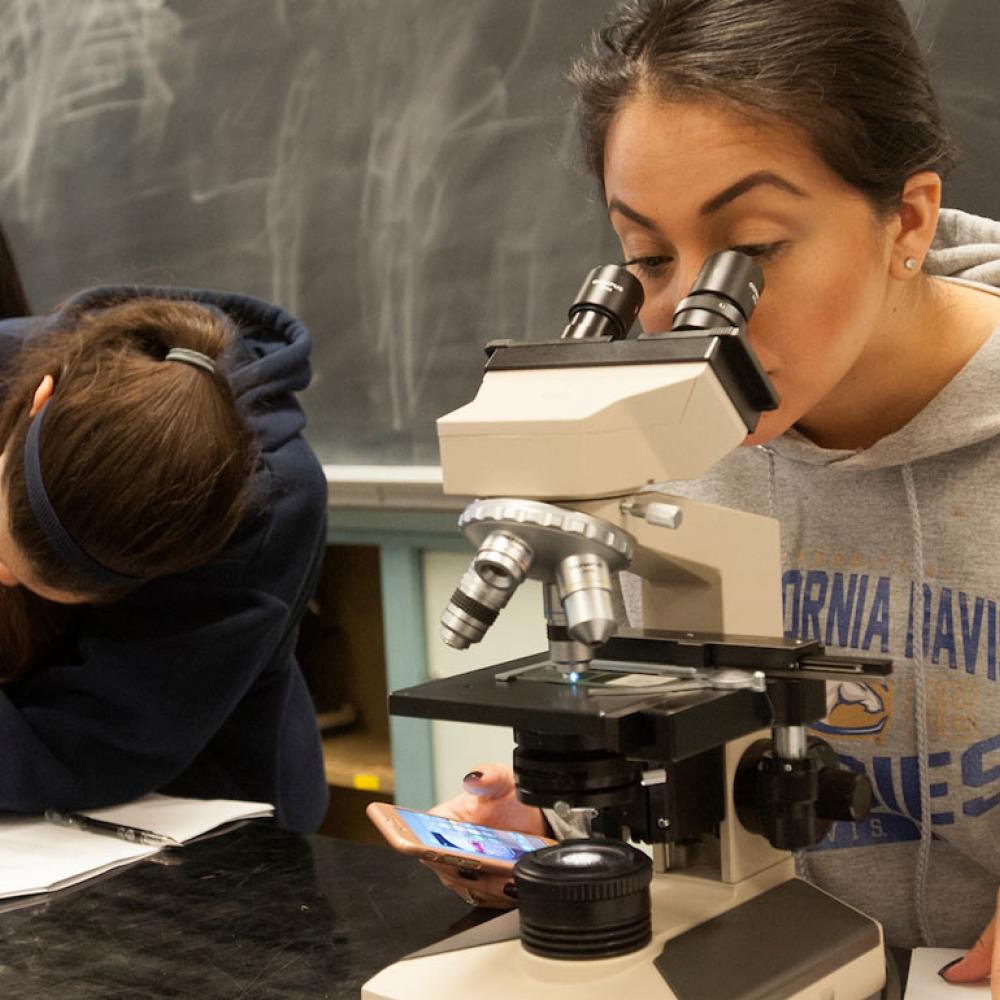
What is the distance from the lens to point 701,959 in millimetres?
859

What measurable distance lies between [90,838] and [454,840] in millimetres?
508

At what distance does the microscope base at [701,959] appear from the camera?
83 cm

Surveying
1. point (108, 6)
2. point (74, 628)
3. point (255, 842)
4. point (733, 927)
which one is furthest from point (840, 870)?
point (108, 6)

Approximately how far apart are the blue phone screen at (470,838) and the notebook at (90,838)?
345 millimetres

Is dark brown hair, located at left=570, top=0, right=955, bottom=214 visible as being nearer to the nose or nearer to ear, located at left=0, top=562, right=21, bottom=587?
the nose

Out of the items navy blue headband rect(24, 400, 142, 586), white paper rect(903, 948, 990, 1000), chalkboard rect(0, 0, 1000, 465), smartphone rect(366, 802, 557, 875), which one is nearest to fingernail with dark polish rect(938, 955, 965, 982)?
white paper rect(903, 948, 990, 1000)

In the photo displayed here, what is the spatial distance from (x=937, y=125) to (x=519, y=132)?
1074 millimetres

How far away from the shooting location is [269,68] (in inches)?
95.7

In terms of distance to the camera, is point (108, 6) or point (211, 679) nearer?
point (211, 679)

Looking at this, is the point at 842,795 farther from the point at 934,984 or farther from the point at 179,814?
the point at 179,814

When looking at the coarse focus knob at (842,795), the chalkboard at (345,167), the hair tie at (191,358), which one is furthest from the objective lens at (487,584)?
the chalkboard at (345,167)

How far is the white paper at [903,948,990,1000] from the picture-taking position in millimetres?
972

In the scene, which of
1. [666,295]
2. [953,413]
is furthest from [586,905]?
[953,413]

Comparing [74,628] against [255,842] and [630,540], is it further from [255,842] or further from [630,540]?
[630,540]
